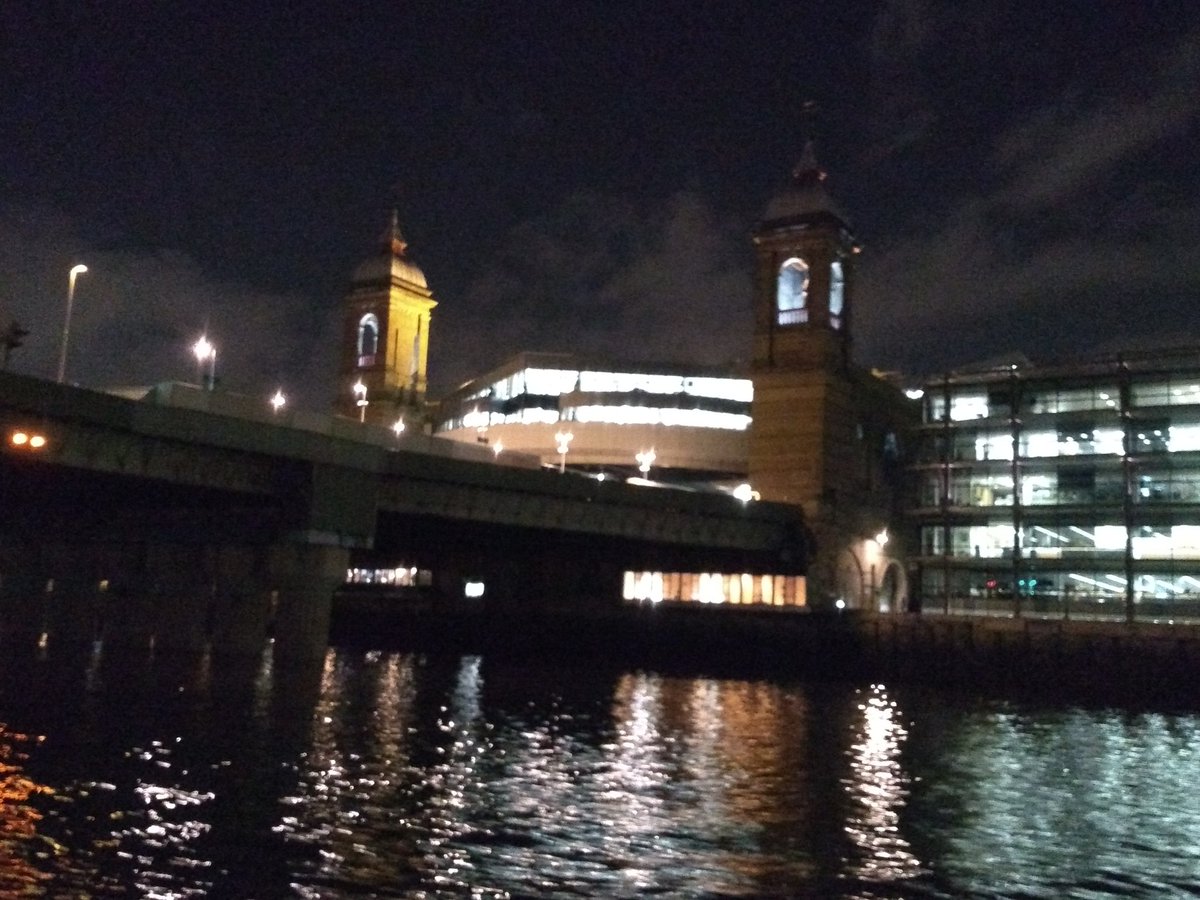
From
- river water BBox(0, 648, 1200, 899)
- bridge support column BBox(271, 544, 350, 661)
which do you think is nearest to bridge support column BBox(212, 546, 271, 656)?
bridge support column BBox(271, 544, 350, 661)

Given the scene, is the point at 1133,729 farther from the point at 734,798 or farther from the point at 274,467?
the point at 274,467

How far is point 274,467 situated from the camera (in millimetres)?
56719

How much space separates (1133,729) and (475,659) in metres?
43.9

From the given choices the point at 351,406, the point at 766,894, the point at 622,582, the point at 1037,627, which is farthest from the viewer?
the point at 351,406

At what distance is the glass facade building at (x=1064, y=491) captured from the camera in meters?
92.8

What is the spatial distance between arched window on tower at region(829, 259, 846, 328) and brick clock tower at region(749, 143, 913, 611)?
11 cm

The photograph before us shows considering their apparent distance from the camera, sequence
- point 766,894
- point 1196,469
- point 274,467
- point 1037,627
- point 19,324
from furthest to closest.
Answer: point 1196,469, point 1037,627, point 274,467, point 19,324, point 766,894

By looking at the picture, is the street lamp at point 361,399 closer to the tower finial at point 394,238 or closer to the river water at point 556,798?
the tower finial at point 394,238

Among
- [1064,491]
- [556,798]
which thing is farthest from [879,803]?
[1064,491]

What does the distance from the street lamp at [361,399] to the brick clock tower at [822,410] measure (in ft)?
182

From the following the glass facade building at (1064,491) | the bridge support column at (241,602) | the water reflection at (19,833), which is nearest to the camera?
the water reflection at (19,833)

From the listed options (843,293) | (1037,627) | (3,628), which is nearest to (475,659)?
(3,628)

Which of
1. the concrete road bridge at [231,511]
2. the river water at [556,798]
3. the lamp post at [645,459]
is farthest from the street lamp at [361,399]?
the river water at [556,798]

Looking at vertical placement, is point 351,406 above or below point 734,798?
above
